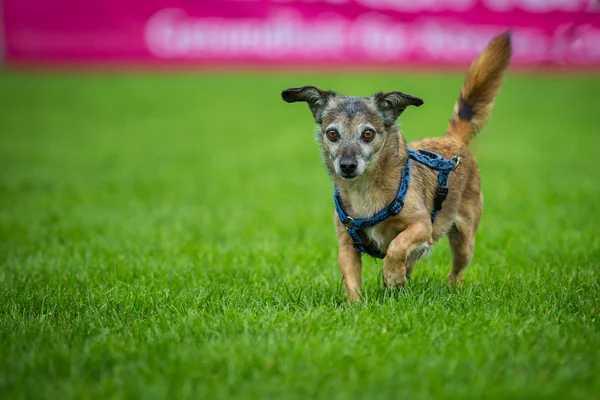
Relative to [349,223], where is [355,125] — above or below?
above

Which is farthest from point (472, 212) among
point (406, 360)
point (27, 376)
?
point (27, 376)

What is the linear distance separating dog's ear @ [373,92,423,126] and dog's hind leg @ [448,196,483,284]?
1.00m

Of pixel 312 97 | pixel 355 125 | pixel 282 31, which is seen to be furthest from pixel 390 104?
pixel 282 31

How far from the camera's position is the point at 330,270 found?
5.73 meters

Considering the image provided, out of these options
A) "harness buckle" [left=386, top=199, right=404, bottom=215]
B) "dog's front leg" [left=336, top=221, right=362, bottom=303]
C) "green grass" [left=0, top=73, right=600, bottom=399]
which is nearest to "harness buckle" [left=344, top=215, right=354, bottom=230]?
"dog's front leg" [left=336, top=221, right=362, bottom=303]

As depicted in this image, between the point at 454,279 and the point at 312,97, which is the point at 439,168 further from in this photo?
the point at 312,97

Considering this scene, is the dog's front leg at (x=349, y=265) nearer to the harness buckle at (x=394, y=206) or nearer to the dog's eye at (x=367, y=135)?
the harness buckle at (x=394, y=206)

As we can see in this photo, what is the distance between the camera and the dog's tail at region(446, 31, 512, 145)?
5.65 meters

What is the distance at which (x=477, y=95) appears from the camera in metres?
5.75

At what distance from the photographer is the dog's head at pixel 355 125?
15.5 feet

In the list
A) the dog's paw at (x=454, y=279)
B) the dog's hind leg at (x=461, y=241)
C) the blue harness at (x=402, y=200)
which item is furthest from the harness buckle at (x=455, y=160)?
the dog's paw at (x=454, y=279)

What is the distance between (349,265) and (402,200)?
55cm

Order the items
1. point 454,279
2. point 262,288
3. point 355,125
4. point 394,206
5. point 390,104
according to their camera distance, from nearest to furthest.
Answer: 1. point 394,206
2. point 355,125
3. point 390,104
4. point 262,288
5. point 454,279

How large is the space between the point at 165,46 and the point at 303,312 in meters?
20.6
